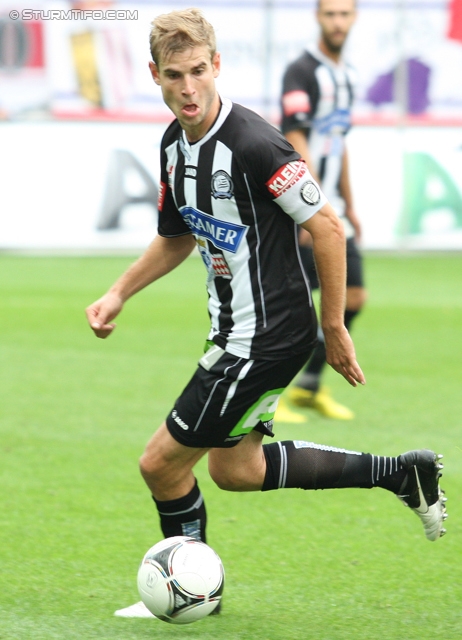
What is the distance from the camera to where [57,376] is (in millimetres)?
7961

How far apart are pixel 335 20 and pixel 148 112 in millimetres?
9004

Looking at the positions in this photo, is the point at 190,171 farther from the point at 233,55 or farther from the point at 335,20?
the point at 233,55

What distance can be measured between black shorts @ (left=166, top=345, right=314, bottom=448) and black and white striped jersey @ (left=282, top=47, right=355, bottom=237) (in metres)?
3.12

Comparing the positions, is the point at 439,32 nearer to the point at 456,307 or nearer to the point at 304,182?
the point at 456,307

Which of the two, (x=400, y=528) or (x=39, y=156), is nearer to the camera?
(x=400, y=528)

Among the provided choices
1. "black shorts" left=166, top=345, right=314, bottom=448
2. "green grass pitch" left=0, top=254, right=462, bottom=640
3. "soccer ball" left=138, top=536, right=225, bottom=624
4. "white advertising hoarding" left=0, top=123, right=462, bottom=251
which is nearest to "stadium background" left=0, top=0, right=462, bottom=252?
"white advertising hoarding" left=0, top=123, right=462, bottom=251

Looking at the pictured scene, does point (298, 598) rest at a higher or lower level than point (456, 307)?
higher

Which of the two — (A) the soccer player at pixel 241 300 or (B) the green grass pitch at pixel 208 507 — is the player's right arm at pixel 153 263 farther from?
(B) the green grass pitch at pixel 208 507

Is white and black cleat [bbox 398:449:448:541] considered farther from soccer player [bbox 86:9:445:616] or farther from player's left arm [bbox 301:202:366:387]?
player's left arm [bbox 301:202:366:387]

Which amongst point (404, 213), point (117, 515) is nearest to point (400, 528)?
point (117, 515)

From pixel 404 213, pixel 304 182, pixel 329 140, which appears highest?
pixel 304 182

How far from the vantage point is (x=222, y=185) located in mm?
3545

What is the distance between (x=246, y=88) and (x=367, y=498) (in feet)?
37.0

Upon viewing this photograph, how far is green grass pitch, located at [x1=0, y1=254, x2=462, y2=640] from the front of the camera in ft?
12.2
